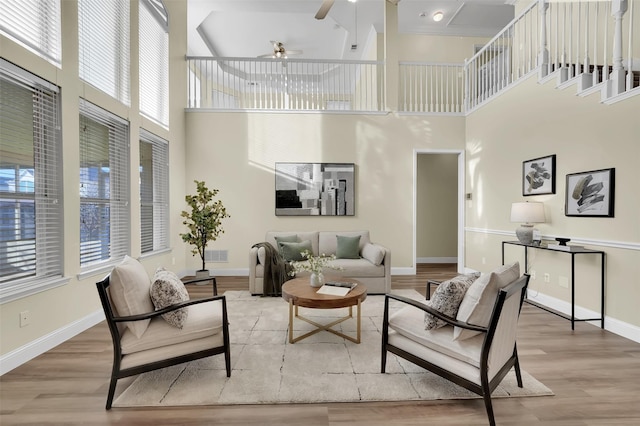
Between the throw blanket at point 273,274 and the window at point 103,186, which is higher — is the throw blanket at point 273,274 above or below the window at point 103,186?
below

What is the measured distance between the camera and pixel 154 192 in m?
4.85

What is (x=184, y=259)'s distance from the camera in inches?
226

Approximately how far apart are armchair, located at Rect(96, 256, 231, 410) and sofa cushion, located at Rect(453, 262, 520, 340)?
1663 millimetres

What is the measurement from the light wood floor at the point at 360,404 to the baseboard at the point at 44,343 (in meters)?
0.06

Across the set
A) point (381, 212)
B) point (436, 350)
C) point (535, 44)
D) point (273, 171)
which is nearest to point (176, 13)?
point (273, 171)

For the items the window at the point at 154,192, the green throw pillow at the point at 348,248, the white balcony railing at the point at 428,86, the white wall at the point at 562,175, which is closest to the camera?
the white wall at the point at 562,175

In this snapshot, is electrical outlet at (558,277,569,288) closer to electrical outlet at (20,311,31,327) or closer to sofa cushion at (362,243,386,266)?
sofa cushion at (362,243,386,266)

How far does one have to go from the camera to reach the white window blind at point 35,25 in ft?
8.00

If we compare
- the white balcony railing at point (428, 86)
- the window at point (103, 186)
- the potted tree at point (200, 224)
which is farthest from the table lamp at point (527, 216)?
the window at point (103, 186)

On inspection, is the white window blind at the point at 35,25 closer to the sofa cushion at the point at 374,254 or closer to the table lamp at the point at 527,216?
the sofa cushion at the point at 374,254

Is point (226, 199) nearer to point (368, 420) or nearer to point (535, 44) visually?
point (368, 420)

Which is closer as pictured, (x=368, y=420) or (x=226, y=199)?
(x=368, y=420)

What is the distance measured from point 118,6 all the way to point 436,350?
17.0 feet

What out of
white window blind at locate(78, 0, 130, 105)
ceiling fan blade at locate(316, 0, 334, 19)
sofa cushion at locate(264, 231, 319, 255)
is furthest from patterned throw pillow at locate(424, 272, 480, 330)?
white window blind at locate(78, 0, 130, 105)
